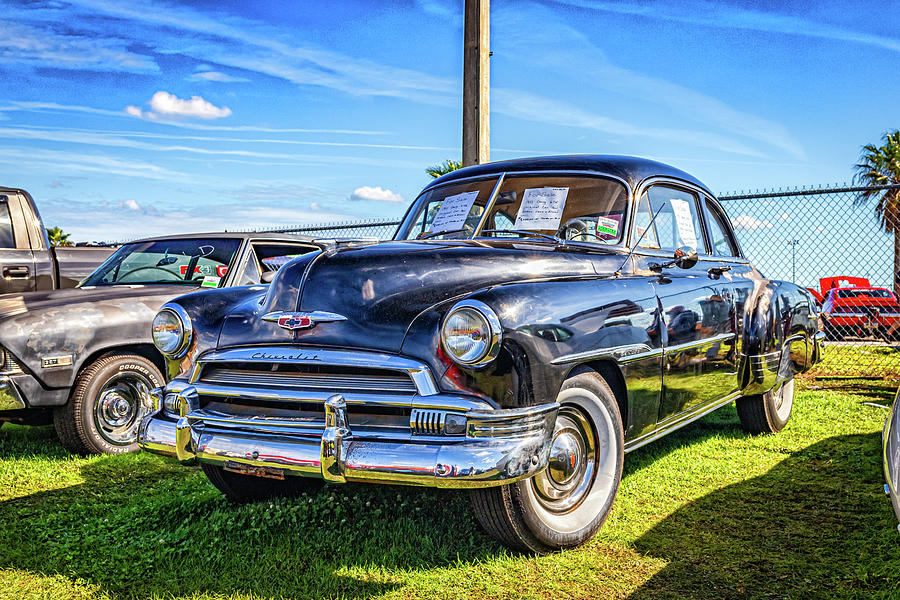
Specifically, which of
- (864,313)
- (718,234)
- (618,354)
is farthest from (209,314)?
(864,313)

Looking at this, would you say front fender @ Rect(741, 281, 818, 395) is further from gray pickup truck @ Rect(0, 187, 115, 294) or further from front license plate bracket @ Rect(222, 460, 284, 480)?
gray pickup truck @ Rect(0, 187, 115, 294)

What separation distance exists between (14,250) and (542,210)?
514 cm

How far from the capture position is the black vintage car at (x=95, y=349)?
4.87 m

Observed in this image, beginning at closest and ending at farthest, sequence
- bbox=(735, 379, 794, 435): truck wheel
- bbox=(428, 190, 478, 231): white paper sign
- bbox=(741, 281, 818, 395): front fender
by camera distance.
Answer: bbox=(428, 190, 478, 231): white paper sign → bbox=(741, 281, 818, 395): front fender → bbox=(735, 379, 794, 435): truck wheel

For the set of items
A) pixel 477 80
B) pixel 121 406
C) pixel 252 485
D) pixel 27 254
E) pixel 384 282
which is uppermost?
pixel 477 80

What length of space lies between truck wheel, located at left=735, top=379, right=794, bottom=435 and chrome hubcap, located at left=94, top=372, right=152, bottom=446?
4.30 meters

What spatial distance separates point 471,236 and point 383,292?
1.05m

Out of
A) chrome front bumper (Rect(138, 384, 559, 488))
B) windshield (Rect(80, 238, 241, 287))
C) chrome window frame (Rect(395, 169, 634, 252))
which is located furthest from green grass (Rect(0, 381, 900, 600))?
windshield (Rect(80, 238, 241, 287))

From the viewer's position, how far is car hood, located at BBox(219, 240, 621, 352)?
3.01 meters

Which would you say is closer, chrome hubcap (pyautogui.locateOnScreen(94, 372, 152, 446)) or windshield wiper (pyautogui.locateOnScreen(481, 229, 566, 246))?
windshield wiper (pyautogui.locateOnScreen(481, 229, 566, 246))

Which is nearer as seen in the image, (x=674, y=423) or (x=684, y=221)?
(x=674, y=423)

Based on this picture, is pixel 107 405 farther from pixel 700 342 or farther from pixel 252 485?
pixel 700 342

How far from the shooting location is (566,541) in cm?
313

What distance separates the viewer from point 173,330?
3.54 metres
